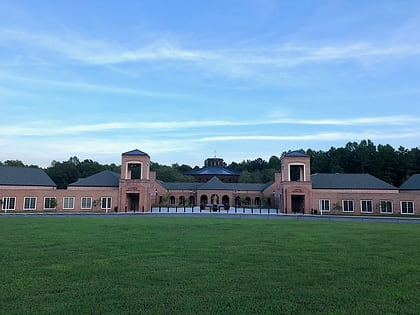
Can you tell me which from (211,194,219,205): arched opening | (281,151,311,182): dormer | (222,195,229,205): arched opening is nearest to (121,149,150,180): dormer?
(211,194,219,205): arched opening

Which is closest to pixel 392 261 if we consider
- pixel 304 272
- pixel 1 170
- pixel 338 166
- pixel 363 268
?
pixel 363 268

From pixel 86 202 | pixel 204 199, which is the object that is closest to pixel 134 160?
pixel 86 202

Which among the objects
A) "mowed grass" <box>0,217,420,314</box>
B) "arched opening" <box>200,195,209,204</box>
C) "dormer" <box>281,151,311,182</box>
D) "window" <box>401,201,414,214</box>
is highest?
"dormer" <box>281,151,311,182</box>

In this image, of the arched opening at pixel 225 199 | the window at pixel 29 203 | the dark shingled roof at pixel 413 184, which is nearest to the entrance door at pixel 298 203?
the dark shingled roof at pixel 413 184

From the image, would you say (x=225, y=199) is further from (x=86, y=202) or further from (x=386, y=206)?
(x=386, y=206)

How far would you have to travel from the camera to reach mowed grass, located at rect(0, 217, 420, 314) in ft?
21.3

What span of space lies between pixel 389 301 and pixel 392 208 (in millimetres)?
42002

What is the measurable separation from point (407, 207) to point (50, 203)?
47119 mm

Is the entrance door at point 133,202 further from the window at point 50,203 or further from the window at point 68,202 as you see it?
the window at point 50,203

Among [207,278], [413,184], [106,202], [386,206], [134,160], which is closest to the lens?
[207,278]

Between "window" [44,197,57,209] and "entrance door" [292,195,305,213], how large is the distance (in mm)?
33674

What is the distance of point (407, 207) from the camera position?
4325 cm

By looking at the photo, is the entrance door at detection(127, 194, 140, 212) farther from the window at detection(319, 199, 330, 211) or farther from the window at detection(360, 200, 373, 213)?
the window at detection(360, 200, 373, 213)

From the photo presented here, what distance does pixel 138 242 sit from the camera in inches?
570
